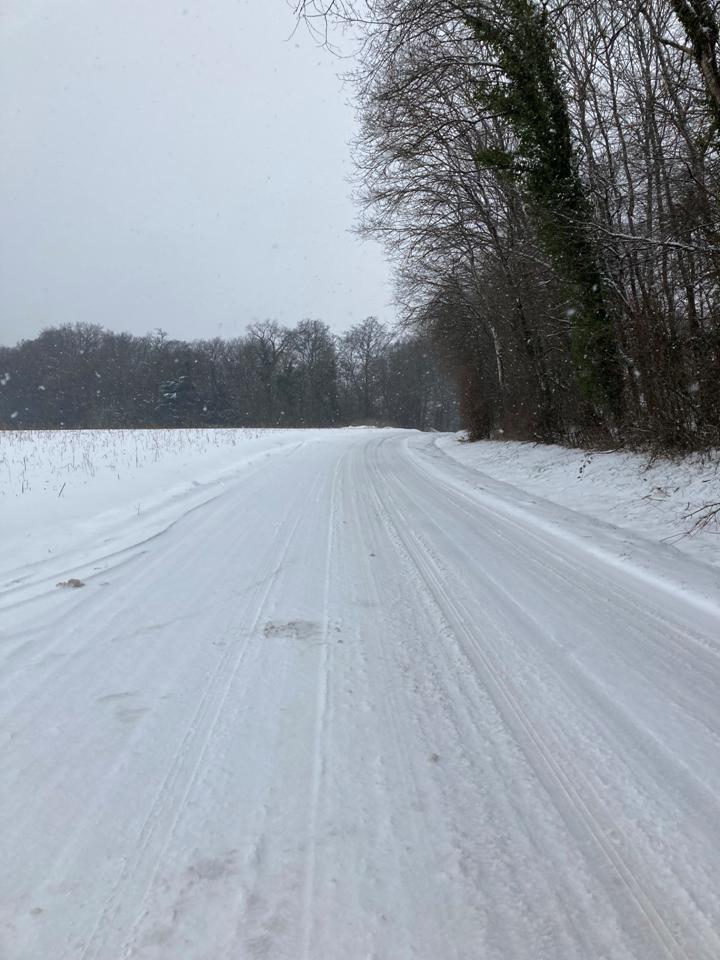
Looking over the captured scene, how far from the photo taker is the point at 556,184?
37.7 ft

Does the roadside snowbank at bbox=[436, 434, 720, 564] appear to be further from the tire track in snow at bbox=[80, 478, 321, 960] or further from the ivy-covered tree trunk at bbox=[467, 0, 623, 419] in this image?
the tire track in snow at bbox=[80, 478, 321, 960]

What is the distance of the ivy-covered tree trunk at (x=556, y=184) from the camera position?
36.9 feet

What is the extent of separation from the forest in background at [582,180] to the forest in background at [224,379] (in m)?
51.0

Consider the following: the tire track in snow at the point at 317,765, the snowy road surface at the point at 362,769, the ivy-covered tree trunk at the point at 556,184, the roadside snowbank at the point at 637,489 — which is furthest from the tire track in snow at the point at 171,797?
the ivy-covered tree trunk at the point at 556,184

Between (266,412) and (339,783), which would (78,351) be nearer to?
(266,412)

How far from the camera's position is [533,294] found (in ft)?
51.5

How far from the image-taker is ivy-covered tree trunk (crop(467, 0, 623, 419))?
11.3 meters

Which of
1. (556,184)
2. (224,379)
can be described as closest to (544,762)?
(556,184)

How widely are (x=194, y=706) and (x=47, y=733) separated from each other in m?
0.64

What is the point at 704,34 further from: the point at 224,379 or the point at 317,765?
the point at 224,379

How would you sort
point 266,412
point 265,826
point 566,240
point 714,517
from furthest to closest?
point 266,412
point 566,240
point 714,517
point 265,826

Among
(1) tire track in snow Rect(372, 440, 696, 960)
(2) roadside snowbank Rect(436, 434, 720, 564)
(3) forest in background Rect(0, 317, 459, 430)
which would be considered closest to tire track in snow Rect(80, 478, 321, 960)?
(1) tire track in snow Rect(372, 440, 696, 960)

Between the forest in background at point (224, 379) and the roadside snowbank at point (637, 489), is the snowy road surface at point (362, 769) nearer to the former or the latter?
the roadside snowbank at point (637, 489)

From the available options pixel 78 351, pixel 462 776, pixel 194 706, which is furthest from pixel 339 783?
pixel 78 351
